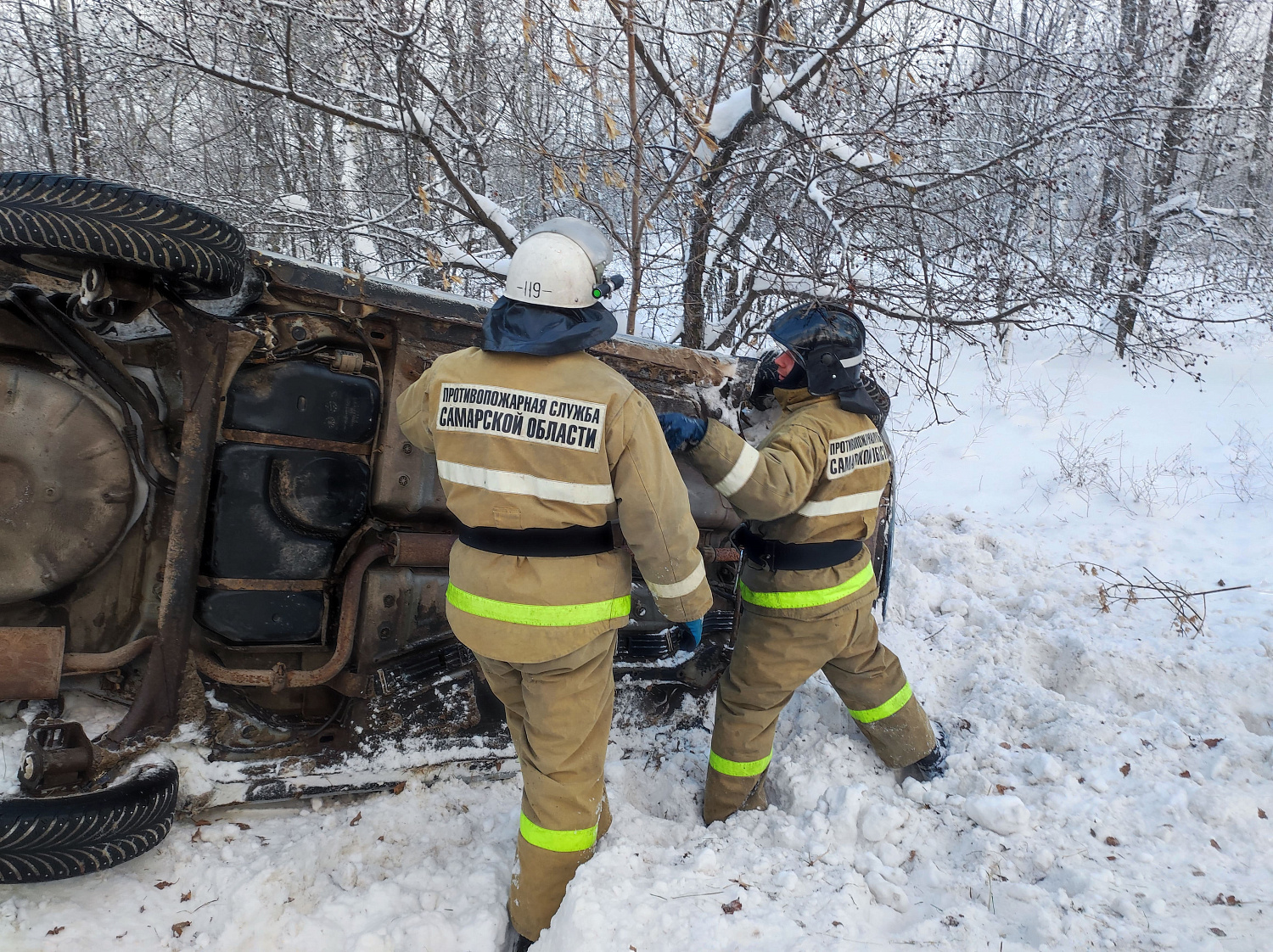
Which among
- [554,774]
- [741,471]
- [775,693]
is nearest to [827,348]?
[741,471]

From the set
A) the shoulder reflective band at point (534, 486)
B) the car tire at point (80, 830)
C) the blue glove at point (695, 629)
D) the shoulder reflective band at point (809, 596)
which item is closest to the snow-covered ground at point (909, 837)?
the car tire at point (80, 830)

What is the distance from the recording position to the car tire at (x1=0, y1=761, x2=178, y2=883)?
187 centimetres

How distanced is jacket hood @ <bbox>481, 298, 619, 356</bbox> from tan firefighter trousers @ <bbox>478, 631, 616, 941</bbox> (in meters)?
0.85

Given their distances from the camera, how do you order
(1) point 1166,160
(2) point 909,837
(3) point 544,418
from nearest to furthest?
(3) point 544,418
(2) point 909,837
(1) point 1166,160

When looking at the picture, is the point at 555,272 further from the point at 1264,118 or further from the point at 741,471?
the point at 1264,118

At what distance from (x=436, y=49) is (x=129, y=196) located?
3975 millimetres

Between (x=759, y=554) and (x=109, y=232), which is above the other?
(x=109, y=232)

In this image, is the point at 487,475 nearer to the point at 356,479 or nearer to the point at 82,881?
the point at 356,479

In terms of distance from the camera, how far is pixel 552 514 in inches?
80.9

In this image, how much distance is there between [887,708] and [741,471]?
1252 mm

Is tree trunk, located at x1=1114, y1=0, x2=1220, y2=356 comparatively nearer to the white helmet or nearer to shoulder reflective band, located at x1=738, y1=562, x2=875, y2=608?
shoulder reflective band, located at x1=738, y1=562, x2=875, y2=608

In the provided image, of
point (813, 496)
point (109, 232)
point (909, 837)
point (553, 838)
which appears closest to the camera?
point (109, 232)

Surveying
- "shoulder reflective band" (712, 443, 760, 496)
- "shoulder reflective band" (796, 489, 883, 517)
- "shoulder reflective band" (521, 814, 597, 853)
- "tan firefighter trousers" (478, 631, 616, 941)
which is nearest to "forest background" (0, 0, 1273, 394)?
"shoulder reflective band" (796, 489, 883, 517)

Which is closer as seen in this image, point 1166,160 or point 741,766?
point 741,766
